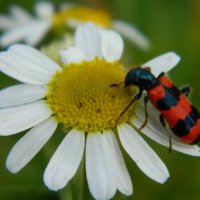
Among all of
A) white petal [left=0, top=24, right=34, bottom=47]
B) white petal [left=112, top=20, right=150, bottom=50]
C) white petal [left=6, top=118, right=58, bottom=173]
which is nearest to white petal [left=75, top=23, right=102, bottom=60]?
white petal [left=6, top=118, right=58, bottom=173]

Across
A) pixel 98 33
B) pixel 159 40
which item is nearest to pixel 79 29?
pixel 98 33

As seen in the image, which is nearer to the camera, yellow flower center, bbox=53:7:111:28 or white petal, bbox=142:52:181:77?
white petal, bbox=142:52:181:77

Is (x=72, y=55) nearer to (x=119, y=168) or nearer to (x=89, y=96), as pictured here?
(x=89, y=96)

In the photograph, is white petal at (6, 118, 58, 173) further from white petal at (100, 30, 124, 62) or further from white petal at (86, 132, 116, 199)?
white petal at (100, 30, 124, 62)

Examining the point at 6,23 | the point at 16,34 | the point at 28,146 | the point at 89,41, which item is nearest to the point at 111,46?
the point at 89,41

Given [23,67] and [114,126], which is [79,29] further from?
[114,126]

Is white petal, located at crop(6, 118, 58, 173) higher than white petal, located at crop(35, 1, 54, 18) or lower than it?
higher

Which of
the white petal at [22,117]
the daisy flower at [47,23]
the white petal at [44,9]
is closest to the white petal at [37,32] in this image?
the daisy flower at [47,23]

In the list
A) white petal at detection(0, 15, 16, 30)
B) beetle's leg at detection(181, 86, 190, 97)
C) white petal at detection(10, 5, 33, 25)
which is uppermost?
beetle's leg at detection(181, 86, 190, 97)
